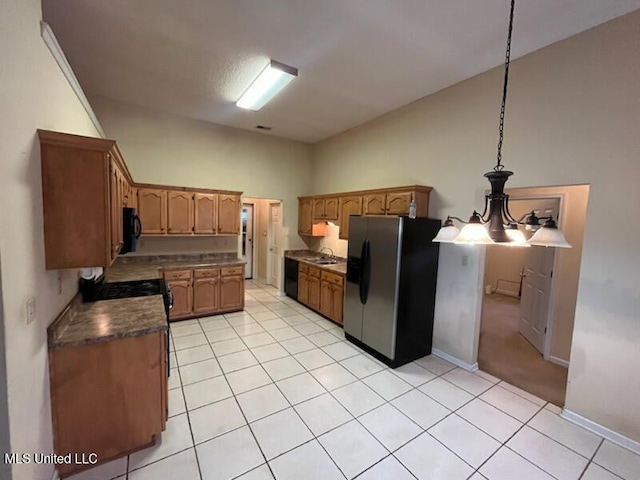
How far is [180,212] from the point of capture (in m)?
4.54

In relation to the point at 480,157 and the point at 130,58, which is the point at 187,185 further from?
the point at 480,157

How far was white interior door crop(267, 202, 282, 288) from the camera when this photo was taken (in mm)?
6110

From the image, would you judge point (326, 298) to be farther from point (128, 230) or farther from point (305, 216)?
point (128, 230)

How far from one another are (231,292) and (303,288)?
1.33 metres

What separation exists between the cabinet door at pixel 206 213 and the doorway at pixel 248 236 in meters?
2.39

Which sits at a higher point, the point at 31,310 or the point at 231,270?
the point at 31,310

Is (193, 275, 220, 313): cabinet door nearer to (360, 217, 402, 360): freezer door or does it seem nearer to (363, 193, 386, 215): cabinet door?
(360, 217, 402, 360): freezer door

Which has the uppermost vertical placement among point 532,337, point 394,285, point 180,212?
point 180,212

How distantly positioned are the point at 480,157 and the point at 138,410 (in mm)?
3911

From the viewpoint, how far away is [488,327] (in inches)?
182

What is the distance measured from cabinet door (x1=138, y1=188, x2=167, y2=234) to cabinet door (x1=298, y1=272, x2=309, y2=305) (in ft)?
8.20

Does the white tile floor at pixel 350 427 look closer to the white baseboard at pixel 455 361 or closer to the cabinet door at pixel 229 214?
the white baseboard at pixel 455 361

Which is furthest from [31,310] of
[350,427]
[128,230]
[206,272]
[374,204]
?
[374,204]

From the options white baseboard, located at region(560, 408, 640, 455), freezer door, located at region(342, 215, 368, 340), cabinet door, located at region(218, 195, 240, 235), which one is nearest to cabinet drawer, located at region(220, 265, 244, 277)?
cabinet door, located at region(218, 195, 240, 235)
